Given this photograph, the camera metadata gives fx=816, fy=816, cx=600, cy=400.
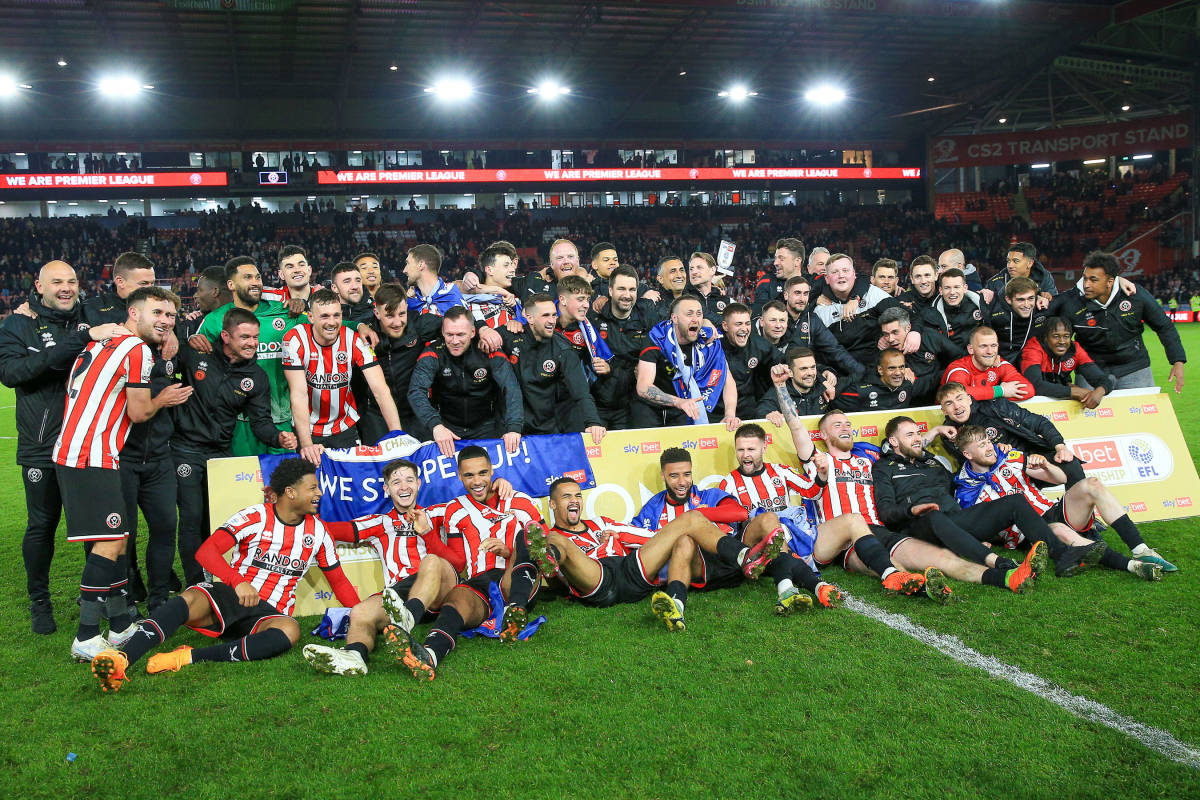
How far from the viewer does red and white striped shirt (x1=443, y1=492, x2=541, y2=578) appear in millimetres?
5465

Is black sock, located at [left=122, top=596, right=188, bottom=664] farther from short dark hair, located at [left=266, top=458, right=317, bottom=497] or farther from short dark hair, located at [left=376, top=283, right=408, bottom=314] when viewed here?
short dark hair, located at [left=376, top=283, right=408, bottom=314]

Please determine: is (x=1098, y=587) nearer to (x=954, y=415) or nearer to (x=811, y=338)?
(x=954, y=415)

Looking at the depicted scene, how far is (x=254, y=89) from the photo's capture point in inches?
1329

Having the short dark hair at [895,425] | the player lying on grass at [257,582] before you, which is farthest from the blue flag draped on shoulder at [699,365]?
the player lying on grass at [257,582]

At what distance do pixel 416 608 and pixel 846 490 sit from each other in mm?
3375

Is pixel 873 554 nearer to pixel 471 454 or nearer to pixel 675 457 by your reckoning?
pixel 675 457

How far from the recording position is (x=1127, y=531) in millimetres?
5898

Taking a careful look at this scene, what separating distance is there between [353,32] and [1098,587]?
27.5 m

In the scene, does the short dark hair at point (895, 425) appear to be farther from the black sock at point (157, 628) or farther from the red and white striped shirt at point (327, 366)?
the black sock at point (157, 628)

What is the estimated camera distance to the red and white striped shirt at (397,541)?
566 centimetres

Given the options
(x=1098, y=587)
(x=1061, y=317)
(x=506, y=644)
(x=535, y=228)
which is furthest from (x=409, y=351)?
(x=535, y=228)

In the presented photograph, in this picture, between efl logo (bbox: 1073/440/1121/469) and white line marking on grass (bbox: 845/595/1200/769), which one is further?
efl logo (bbox: 1073/440/1121/469)

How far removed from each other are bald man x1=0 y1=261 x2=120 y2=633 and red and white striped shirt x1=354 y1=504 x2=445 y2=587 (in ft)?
6.73

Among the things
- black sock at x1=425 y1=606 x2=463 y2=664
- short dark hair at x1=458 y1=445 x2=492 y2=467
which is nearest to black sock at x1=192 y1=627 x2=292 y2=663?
black sock at x1=425 y1=606 x2=463 y2=664
